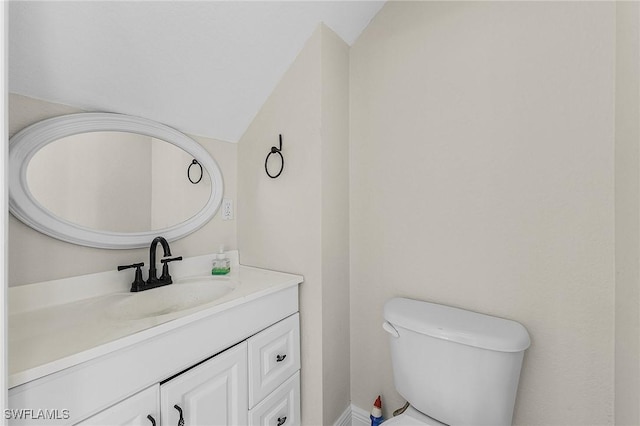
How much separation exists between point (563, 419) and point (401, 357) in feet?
1.91

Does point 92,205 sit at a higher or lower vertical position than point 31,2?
lower

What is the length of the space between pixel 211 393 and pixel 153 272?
1.80 feet

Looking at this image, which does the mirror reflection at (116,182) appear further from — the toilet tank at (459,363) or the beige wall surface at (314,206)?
the toilet tank at (459,363)

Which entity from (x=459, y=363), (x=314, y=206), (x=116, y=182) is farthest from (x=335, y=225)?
(x=116, y=182)

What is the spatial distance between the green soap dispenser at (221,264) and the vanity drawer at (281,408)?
60 centimetres

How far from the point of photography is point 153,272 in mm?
1164

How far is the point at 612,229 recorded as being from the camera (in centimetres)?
90

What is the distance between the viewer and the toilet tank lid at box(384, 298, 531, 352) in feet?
3.01

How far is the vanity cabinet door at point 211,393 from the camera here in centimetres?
82

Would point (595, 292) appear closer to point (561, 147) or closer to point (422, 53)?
point (561, 147)

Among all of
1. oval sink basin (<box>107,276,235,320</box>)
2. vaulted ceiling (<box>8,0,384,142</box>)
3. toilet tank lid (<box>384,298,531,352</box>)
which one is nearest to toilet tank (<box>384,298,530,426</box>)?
toilet tank lid (<box>384,298,531,352</box>)

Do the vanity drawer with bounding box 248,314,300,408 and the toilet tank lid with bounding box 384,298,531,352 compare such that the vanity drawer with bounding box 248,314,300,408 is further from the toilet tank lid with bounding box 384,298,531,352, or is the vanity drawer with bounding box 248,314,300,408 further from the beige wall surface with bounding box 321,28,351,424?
the toilet tank lid with bounding box 384,298,531,352

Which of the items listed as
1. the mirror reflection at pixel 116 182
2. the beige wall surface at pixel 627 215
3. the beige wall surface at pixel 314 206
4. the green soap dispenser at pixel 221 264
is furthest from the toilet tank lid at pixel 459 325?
the mirror reflection at pixel 116 182

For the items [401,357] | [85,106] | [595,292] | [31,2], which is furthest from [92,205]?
[595,292]
